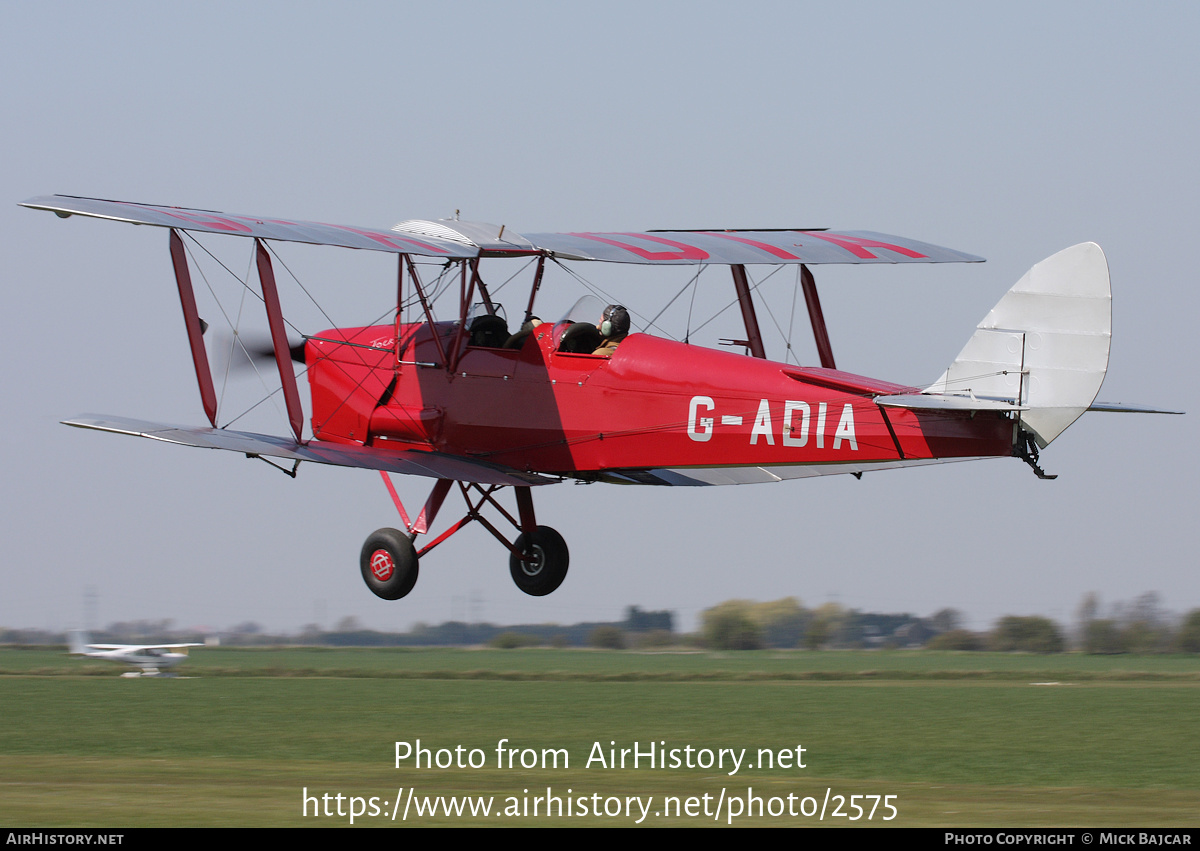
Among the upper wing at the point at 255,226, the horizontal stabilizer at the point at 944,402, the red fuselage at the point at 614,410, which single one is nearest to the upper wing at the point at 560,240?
the upper wing at the point at 255,226

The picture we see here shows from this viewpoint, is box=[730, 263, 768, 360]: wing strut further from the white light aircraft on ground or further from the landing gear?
the white light aircraft on ground

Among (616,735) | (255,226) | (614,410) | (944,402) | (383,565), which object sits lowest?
(616,735)

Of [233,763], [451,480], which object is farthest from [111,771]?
[451,480]

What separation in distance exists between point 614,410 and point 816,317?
120 inches

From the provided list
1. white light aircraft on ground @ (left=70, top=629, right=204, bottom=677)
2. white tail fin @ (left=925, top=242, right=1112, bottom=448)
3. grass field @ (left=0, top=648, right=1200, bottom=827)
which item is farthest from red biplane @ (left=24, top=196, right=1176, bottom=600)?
white light aircraft on ground @ (left=70, top=629, right=204, bottom=677)

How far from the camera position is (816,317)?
53.7ft

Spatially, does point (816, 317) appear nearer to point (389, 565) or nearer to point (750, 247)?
point (750, 247)

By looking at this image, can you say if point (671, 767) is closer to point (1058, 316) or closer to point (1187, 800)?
point (1187, 800)

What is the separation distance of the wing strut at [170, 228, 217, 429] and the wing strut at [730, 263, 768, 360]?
5.45m

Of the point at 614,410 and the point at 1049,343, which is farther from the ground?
the point at 1049,343

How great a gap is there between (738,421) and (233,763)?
1033cm

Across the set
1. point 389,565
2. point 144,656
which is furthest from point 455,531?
point 144,656

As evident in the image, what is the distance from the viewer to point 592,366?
1459 centimetres

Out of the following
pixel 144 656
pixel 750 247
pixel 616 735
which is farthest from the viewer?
pixel 144 656
